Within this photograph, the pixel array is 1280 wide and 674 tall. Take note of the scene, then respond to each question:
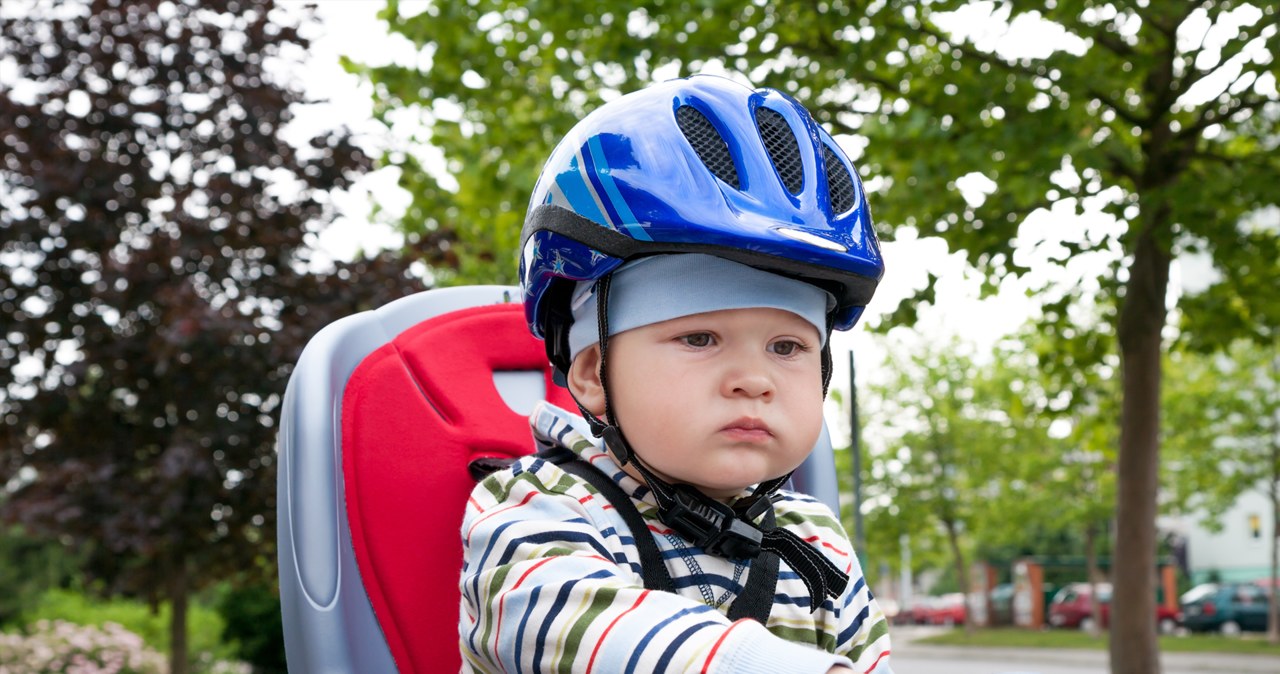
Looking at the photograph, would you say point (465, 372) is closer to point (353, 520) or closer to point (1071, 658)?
point (353, 520)

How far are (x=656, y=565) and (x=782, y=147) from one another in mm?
549

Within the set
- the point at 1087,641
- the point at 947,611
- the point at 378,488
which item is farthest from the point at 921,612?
the point at 378,488

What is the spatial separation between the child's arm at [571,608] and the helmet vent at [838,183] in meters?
0.49

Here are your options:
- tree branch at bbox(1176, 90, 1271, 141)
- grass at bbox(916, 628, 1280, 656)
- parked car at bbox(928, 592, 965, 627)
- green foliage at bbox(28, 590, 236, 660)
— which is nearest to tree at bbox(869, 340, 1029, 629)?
grass at bbox(916, 628, 1280, 656)

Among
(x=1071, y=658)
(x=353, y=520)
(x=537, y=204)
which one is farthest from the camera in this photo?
(x=1071, y=658)

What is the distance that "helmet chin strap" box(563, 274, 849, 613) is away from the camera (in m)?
1.47

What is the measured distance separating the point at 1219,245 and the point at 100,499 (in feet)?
21.3

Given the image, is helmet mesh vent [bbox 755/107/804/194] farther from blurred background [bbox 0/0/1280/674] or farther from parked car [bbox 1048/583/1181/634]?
parked car [bbox 1048/583/1181/634]

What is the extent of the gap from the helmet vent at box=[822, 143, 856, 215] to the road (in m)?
15.5

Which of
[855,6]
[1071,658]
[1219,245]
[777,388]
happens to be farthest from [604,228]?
[1071,658]

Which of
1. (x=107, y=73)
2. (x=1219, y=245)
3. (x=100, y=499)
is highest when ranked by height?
(x=107, y=73)

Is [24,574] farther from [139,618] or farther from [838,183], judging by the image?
[838,183]

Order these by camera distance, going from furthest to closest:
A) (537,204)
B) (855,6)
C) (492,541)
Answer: (855,6)
(537,204)
(492,541)

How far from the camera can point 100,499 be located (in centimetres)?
646
